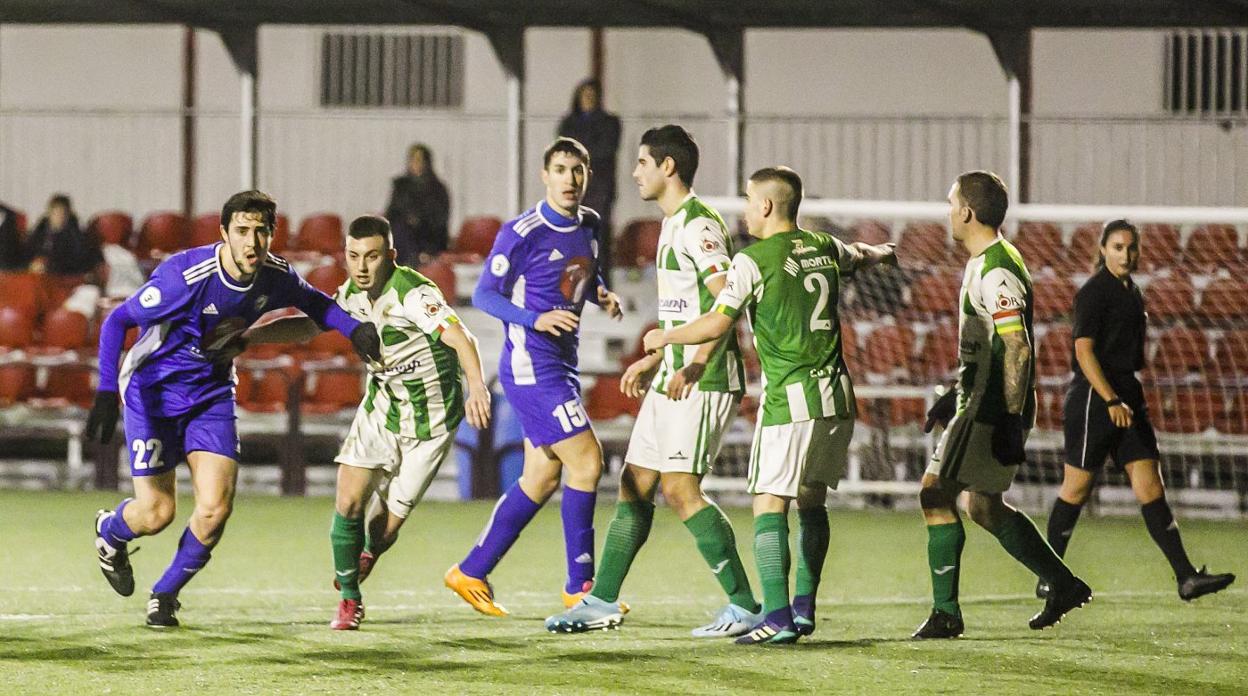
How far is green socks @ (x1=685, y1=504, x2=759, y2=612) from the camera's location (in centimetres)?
665

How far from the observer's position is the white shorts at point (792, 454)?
632 cm

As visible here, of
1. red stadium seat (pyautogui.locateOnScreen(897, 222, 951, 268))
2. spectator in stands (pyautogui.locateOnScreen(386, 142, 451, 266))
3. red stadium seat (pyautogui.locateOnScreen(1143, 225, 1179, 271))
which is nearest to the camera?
red stadium seat (pyautogui.locateOnScreen(1143, 225, 1179, 271))

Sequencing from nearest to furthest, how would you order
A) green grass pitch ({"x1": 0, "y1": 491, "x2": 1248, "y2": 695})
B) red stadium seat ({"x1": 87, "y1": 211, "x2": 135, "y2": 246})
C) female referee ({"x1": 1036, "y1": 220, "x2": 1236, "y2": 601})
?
1. green grass pitch ({"x1": 0, "y1": 491, "x2": 1248, "y2": 695})
2. female referee ({"x1": 1036, "y1": 220, "x2": 1236, "y2": 601})
3. red stadium seat ({"x1": 87, "y1": 211, "x2": 135, "y2": 246})

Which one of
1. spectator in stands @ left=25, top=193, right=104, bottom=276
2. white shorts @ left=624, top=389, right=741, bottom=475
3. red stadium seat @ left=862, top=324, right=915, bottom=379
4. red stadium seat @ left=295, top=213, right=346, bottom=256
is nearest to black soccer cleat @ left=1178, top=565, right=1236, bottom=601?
white shorts @ left=624, top=389, right=741, bottom=475

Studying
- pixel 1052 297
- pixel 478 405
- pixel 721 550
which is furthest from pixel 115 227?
pixel 721 550

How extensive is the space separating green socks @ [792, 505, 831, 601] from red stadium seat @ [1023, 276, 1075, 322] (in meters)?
6.87

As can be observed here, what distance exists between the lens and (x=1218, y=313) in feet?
39.7

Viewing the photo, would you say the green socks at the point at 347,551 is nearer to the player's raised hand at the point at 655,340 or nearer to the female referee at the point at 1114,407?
the player's raised hand at the point at 655,340

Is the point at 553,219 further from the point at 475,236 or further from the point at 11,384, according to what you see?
the point at 475,236

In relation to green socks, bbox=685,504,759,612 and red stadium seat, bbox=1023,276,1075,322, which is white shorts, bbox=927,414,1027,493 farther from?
red stadium seat, bbox=1023,276,1075,322

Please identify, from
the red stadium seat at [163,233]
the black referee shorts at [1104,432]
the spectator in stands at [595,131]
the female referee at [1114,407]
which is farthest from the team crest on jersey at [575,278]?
the red stadium seat at [163,233]

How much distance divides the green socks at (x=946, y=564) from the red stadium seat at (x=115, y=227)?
11.3 m

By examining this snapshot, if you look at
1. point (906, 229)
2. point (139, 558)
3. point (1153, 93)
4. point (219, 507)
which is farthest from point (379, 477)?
point (1153, 93)

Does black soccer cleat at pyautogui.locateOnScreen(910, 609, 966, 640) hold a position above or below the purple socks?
below
